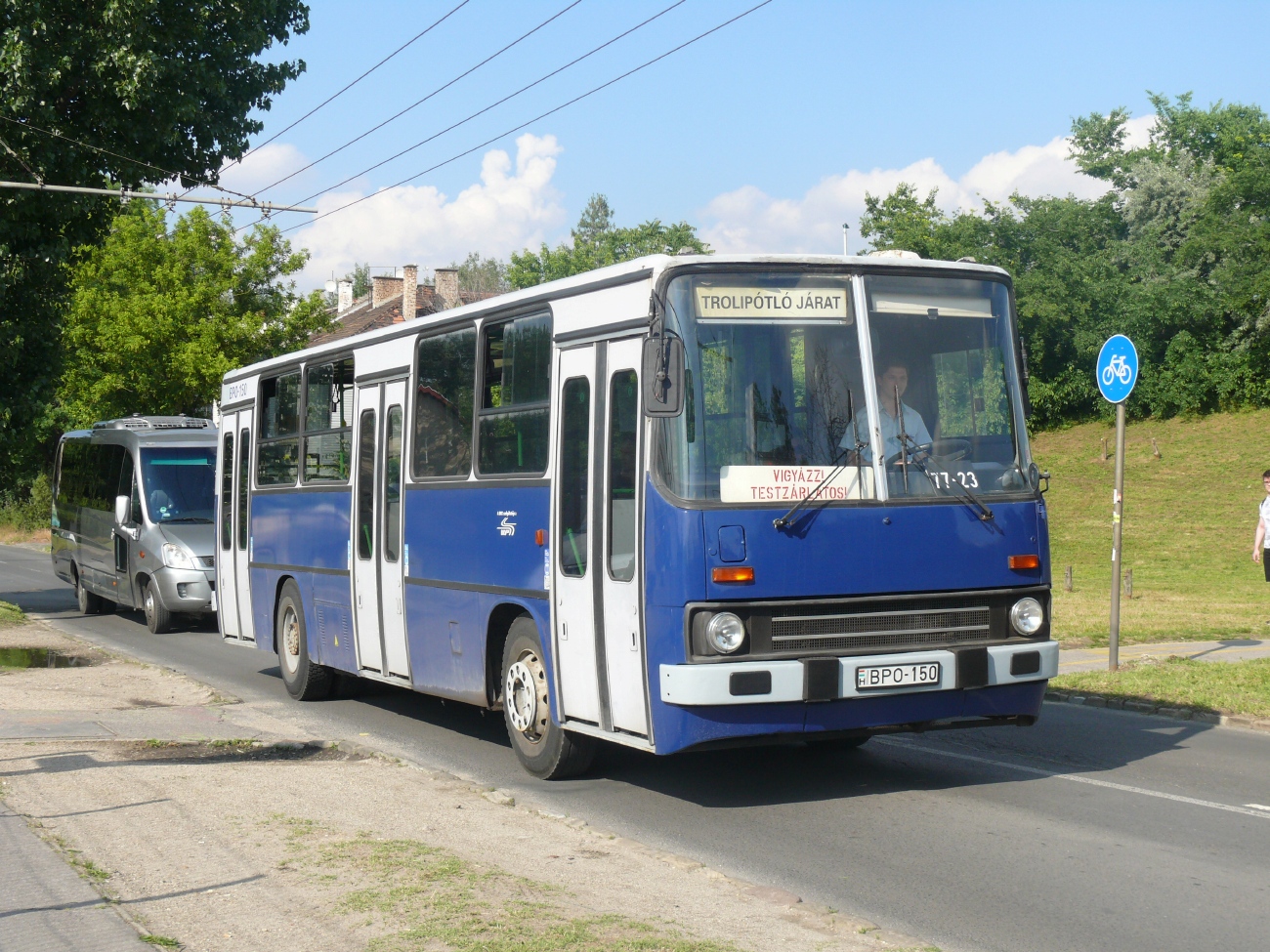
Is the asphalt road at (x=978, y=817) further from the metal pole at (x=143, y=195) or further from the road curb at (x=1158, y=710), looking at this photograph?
the metal pole at (x=143, y=195)

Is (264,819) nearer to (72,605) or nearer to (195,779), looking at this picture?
(195,779)

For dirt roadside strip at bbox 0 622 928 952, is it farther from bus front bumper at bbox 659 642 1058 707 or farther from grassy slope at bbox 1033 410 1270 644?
grassy slope at bbox 1033 410 1270 644

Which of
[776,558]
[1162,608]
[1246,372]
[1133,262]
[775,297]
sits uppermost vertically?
[1133,262]

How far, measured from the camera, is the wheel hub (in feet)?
30.8

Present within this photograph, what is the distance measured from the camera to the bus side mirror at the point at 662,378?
7801 mm

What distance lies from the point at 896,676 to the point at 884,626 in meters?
0.28

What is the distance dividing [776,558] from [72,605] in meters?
22.5

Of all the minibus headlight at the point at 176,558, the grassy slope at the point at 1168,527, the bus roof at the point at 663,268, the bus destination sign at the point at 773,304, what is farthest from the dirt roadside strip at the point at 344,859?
the grassy slope at the point at 1168,527

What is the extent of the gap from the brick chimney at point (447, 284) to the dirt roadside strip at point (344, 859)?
72.9 m

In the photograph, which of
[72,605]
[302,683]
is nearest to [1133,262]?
[72,605]

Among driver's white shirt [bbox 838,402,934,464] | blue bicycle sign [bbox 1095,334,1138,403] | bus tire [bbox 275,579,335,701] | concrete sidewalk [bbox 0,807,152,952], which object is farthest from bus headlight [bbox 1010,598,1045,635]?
bus tire [bbox 275,579,335,701]

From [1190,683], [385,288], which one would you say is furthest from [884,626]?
[385,288]

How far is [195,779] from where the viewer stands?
9.22m

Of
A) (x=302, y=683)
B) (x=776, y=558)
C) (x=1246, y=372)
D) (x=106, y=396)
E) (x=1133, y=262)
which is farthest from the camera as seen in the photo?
(x=1133, y=262)
